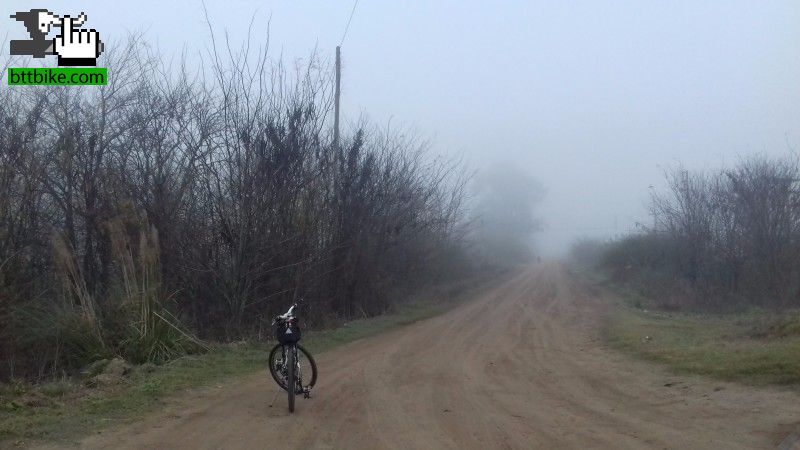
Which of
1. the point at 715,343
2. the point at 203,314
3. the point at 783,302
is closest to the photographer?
the point at 715,343

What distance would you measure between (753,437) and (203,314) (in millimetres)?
12493

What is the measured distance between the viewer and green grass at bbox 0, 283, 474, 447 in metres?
8.25

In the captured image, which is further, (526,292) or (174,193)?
(526,292)

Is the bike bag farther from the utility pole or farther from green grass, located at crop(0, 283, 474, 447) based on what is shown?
the utility pole

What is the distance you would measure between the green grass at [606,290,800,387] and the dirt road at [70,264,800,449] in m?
0.47

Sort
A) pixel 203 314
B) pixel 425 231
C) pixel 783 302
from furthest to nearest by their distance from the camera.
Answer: pixel 425 231, pixel 783 302, pixel 203 314

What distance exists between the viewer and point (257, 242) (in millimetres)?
17625

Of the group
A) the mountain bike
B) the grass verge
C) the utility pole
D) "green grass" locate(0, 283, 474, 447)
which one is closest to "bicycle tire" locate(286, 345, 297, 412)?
the mountain bike

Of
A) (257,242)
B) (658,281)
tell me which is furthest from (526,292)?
(257,242)

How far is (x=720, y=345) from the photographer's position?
1404 cm

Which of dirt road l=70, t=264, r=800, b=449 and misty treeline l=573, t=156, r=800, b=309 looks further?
misty treeline l=573, t=156, r=800, b=309

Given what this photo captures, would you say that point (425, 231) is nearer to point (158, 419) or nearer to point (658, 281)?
point (658, 281)

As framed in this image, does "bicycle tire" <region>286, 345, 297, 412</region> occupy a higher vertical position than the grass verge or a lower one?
higher

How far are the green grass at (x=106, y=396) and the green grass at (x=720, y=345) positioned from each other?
7.00 meters
